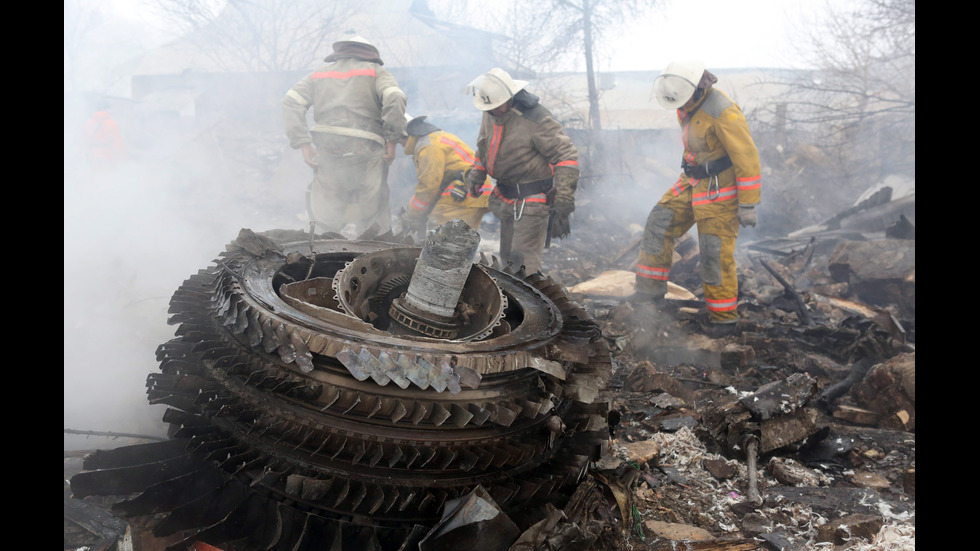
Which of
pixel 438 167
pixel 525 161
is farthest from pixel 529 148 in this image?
pixel 438 167

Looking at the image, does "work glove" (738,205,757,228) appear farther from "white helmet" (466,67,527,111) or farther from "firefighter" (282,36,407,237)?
"firefighter" (282,36,407,237)

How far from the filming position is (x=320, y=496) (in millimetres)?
1885

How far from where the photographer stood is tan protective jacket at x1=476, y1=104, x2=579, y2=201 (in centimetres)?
587

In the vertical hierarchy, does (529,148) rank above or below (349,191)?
above

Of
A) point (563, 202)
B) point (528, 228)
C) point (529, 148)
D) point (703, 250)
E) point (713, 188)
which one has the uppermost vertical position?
point (529, 148)

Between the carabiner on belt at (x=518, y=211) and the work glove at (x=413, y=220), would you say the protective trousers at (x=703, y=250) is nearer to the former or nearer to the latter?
the carabiner on belt at (x=518, y=211)

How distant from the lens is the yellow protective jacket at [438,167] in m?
7.20

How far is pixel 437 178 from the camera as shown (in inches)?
284

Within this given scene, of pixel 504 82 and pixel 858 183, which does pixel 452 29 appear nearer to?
pixel 858 183

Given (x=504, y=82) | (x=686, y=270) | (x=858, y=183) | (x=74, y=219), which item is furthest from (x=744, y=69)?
(x=74, y=219)

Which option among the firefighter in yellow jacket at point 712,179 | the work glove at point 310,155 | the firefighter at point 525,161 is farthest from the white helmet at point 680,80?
the work glove at point 310,155

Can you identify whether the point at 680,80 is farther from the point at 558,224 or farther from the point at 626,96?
the point at 626,96

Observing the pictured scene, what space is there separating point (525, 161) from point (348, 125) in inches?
79.6

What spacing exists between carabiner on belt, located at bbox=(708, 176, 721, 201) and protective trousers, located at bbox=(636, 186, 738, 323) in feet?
0.51
